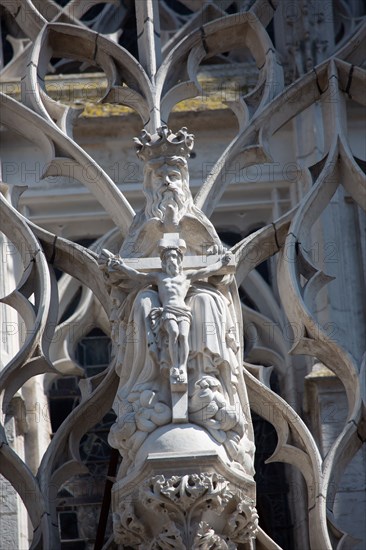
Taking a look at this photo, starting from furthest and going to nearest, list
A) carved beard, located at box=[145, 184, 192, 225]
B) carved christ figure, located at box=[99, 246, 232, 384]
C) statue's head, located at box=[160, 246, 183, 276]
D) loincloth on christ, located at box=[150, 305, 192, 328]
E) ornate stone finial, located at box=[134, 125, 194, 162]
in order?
ornate stone finial, located at box=[134, 125, 194, 162]
carved beard, located at box=[145, 184, 192, 225]
statue's head, located at box=[160, 246, 183, 276]
loincloth on christ, located at box=[150, 305, 192, 328]
carved christ figure, located at box=[99, 246, 232, 384]

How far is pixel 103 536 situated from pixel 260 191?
2.98 meters

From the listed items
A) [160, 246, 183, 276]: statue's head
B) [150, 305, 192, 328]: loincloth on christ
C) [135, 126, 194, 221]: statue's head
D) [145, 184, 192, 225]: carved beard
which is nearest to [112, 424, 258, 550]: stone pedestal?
[150, 305, 192, 328]: loincloth on christ

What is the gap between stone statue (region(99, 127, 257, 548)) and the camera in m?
12.2

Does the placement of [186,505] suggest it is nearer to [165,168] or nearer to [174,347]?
[174,347]

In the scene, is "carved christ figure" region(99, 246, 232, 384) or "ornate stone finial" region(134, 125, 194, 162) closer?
"carved christ figure" region(99, 246, 232, 384)

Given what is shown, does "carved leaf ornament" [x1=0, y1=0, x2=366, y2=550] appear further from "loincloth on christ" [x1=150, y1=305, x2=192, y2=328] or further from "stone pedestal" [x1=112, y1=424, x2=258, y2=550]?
"loincloth on christ" [x1=150, y1=305, x2=192, y2=328]

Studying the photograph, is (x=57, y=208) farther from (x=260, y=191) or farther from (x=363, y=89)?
(x=363, y=89)

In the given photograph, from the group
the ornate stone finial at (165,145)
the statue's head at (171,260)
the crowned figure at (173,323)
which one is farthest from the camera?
the ornate stone finial at (165,145)

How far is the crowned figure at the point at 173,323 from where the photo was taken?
12.3 m

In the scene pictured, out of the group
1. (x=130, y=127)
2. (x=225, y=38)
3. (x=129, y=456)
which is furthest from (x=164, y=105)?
(x=129, y=456)

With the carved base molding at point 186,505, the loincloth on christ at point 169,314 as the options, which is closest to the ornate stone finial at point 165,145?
the loincloth on christ at point 169,314

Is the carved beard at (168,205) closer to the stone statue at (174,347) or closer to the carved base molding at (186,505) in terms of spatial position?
the stone statue at (174,347)

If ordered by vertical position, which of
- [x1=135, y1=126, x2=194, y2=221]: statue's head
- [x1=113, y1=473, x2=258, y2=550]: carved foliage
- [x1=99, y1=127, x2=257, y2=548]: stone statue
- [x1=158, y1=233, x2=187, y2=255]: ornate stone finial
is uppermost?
[x1=135, y1=126, x2=194, y2=221]: statue's head

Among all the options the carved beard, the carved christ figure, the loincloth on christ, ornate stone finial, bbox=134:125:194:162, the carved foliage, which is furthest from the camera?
ornate stone finial, bbox=134:125:194:162
